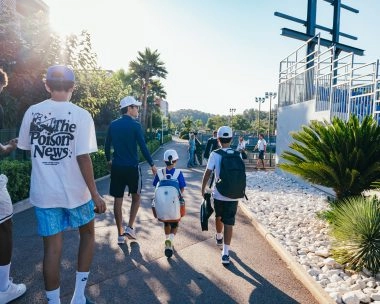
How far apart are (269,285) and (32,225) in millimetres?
4469

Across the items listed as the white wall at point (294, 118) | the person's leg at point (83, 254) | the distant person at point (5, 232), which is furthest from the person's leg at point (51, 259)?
the white wall at point (294, 118)

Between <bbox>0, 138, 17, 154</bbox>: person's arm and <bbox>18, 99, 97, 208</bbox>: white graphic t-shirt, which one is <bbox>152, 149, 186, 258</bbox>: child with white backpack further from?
<bbox>0, 138, 17, 154</bbox>: person's arm

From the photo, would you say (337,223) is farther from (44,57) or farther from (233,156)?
(44,57)

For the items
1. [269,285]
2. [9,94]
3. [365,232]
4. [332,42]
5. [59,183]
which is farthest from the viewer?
[332,42]

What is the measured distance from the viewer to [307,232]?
5.66 meters

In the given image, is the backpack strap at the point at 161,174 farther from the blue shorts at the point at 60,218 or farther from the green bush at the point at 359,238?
the green bush at the point at 359,238

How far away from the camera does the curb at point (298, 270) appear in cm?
327

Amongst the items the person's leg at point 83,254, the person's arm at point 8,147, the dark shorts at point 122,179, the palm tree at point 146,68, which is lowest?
the person's leg at point 83,254

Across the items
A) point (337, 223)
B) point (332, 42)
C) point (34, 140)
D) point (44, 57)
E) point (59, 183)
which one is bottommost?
point (337, 223)

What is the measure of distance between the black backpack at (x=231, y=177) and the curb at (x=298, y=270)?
113cm

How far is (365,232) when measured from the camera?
3961 millimetres

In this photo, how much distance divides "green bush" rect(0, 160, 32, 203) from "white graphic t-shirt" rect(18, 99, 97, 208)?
16.8ft

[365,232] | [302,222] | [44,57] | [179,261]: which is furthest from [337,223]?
[44,57]

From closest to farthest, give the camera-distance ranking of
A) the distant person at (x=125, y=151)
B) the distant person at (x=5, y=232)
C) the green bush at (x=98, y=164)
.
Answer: the distant person at (x=5, y=232)
the distant person at (x=125, y=151)
the green bush at (x=98, y=164)
